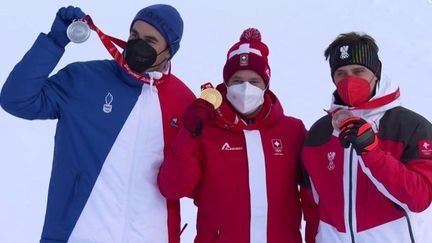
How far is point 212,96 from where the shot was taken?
2.98 meters

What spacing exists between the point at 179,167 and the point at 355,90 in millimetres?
956

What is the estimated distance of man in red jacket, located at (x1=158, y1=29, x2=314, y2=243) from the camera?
2982 mm

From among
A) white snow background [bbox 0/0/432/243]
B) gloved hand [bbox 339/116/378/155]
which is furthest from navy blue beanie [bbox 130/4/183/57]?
white snow background [bbox 0/0/432/243]

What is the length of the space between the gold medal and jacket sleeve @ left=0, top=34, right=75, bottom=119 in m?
0.74

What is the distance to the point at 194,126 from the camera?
9.55 feet

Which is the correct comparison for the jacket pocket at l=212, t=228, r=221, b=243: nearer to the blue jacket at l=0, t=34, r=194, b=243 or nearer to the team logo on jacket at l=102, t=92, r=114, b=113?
the blue jacket at l=0, t=34, r=194, b=243

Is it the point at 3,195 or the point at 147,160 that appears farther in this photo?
the point at 3,195

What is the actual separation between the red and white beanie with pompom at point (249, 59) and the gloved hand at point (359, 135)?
0.80m

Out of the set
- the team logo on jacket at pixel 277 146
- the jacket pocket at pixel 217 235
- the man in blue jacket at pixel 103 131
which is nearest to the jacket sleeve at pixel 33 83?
the man in blue jacket at pixel 103 131

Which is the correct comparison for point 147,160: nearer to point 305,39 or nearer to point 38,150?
point 38,150

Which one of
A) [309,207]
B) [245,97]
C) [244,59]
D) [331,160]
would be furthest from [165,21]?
[309,207]

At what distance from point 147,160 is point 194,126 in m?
0.31

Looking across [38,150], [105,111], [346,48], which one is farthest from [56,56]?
[38,150]

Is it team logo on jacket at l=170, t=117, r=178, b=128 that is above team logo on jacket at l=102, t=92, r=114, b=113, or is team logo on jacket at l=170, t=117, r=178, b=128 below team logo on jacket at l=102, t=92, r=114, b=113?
below
